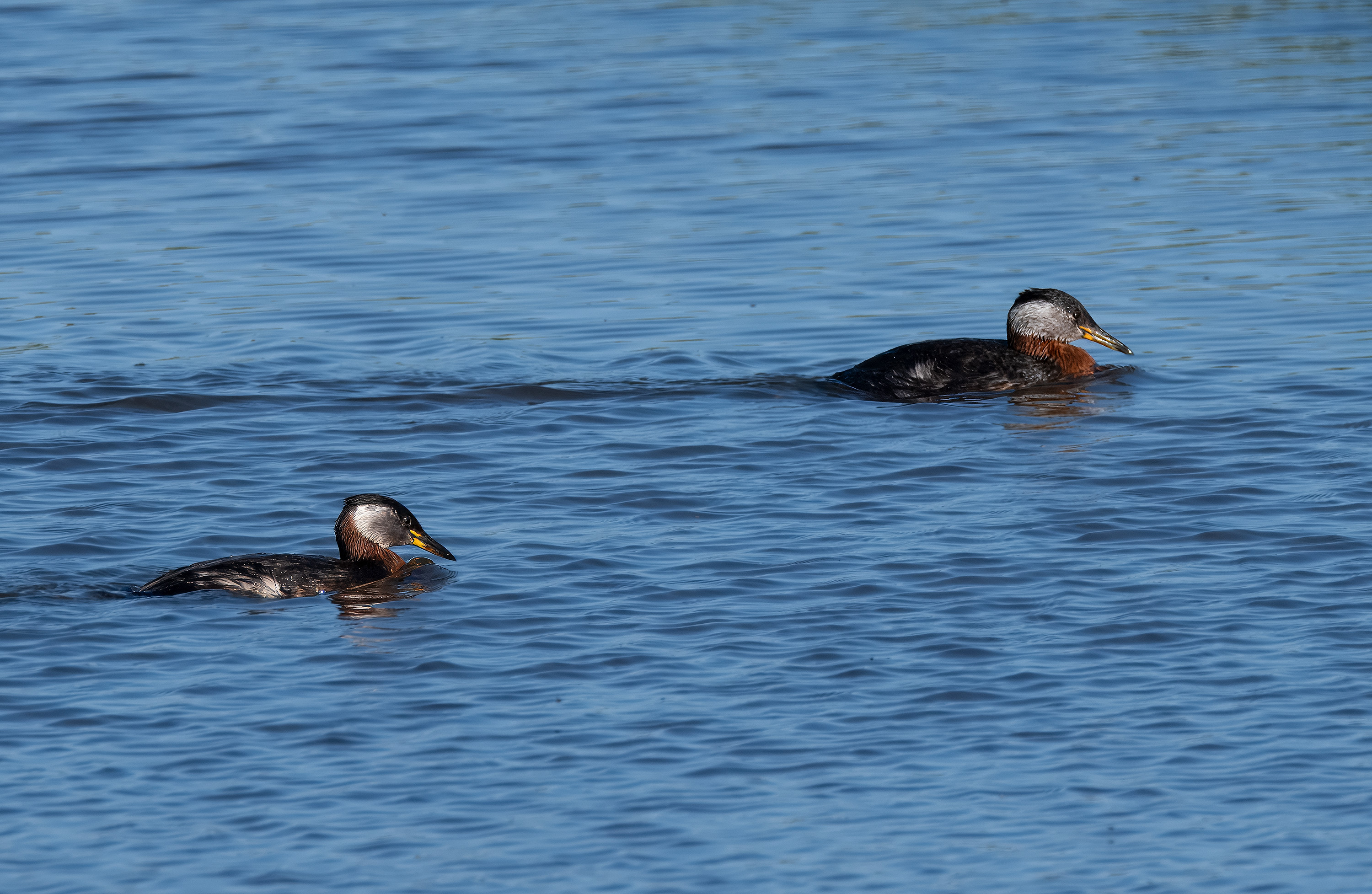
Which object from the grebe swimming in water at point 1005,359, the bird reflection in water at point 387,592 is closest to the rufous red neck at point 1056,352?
the grebe swimming in water at point 1005,359

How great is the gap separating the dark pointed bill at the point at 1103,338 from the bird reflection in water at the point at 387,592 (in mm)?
6096

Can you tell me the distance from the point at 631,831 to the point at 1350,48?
2264 cm

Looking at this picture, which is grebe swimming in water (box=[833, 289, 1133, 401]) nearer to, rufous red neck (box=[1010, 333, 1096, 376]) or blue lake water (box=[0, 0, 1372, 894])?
rufous red neck (box=[1010, 333, 1096, 376])

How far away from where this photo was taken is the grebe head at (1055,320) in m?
15.6

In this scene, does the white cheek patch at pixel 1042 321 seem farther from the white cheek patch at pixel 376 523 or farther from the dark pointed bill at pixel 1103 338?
the white cheek patch at pixel 376 523

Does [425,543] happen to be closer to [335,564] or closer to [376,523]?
[376,523]

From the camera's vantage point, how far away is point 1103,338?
15.7 metres

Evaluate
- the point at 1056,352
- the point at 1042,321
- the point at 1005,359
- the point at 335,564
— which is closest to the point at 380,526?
the point at 335,564

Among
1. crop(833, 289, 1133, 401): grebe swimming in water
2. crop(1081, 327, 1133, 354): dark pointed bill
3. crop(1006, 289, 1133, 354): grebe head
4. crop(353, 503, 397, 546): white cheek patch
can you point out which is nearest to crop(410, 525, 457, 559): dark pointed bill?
crop(353, 503, 397, 546): white cheek patch

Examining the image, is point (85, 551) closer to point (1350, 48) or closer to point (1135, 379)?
point (1135, 379)

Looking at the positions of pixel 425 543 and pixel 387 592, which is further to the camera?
pixel 425 543

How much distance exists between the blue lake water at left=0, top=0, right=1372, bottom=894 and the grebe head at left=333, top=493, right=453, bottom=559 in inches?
9.7

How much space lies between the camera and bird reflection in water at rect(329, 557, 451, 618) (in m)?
10.8

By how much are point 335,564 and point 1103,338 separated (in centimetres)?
682
